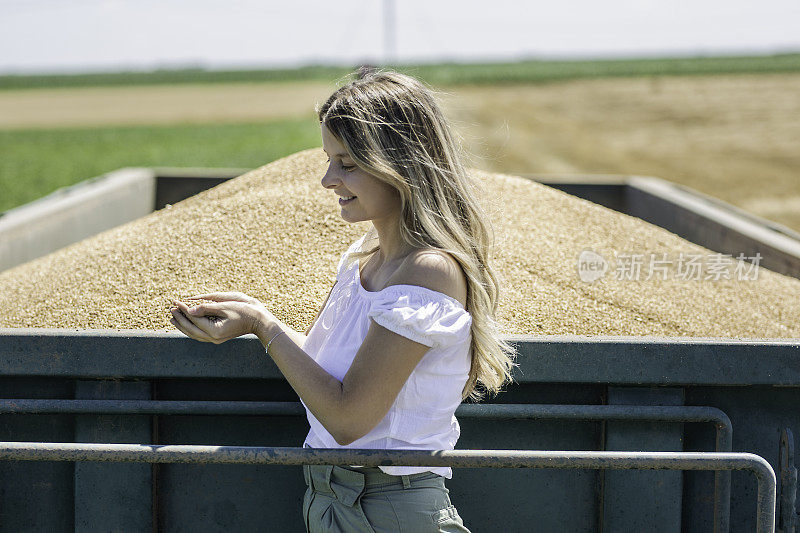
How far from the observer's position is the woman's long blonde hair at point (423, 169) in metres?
1.72

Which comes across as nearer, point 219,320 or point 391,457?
point 391,457

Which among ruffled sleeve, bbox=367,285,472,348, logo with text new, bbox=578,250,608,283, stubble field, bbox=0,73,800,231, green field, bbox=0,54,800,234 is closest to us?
ruffled sleeve, bbox=367,285,472,348

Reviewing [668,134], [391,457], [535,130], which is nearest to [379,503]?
[391,457]

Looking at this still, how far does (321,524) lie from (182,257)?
1.15 m

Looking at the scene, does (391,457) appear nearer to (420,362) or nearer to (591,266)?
(420,362)

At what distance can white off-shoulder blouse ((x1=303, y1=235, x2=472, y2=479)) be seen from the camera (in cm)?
164

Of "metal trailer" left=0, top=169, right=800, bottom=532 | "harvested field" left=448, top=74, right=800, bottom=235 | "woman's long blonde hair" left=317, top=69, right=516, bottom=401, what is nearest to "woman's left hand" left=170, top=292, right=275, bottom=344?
"metal trailer" left=0, top=169, right=800, bottom=532

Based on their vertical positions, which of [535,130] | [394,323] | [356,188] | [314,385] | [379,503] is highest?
[356,188]

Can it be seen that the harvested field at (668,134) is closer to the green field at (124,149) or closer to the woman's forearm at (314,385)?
the green field at (124,149)

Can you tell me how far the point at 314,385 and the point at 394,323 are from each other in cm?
21

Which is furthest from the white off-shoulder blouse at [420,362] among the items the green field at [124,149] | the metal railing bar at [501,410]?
the green field at [124,149]

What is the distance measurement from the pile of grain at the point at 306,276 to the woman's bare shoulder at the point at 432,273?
52cm

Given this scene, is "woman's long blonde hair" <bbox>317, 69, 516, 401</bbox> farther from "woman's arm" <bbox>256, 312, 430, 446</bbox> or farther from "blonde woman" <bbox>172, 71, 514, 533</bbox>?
"woman's arm" <bbox>256, 312, 430, 446</bbox>

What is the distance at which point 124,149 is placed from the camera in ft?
76.1
